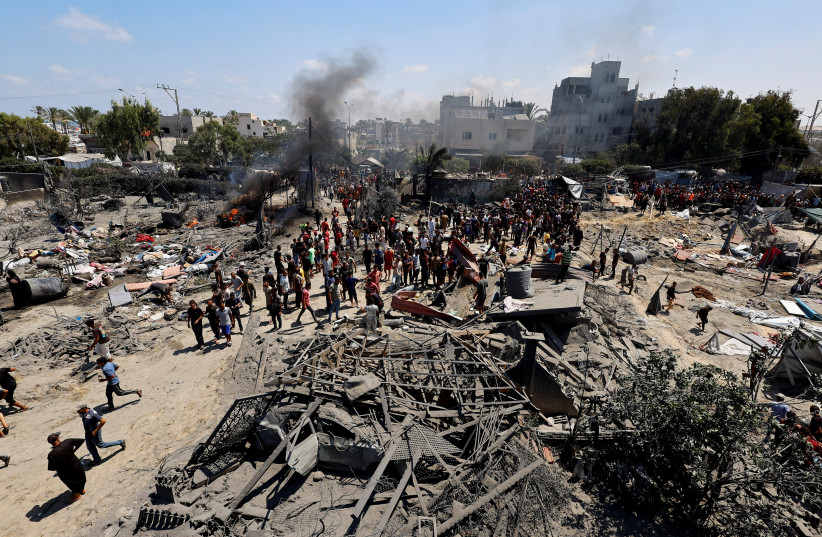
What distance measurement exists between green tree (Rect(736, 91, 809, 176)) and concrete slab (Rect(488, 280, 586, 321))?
4155 centimetres

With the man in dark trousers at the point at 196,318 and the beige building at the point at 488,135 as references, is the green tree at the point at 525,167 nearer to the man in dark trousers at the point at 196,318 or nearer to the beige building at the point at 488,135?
the beige building at the point at 488,135

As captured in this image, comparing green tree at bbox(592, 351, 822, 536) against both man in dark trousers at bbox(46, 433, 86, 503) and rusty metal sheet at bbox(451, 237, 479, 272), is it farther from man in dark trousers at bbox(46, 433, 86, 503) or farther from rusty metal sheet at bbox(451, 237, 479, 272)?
man in dark trousers at bbox(46, 433, 86, 503)

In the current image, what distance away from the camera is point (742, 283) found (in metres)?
15.8

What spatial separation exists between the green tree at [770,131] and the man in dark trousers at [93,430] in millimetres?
50779

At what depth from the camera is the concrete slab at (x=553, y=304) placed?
8.88m

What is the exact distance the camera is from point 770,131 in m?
38.1

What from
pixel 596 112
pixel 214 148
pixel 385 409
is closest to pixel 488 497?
pixel 385 409

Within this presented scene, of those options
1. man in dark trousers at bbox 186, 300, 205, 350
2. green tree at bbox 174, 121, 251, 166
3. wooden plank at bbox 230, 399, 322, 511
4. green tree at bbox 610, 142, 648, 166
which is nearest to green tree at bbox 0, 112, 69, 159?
green tree at bbox 174, 121, 251, 166

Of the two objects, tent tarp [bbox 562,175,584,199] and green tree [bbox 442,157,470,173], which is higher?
green tree [bbox 442,157,470,173]

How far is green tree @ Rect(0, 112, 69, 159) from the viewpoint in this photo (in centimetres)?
3525

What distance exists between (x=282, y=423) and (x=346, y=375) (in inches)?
50.6

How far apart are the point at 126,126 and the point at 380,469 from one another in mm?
47708

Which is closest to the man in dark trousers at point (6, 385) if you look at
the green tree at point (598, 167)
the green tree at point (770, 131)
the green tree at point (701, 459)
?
the green tree at point (701, 459)

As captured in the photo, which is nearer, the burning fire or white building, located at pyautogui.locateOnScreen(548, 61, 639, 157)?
the burning fire
